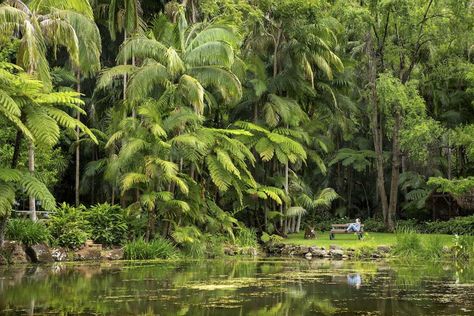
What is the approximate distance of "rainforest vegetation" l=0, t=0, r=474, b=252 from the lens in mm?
16266

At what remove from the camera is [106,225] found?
1839 cm

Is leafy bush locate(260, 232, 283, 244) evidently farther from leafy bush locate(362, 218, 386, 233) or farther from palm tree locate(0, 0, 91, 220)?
palm tree locate(0, 0, 91, 220)

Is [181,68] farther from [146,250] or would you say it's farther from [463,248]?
[463,248]

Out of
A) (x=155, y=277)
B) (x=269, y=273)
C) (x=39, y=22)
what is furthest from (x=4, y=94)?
(x=269, y=273)

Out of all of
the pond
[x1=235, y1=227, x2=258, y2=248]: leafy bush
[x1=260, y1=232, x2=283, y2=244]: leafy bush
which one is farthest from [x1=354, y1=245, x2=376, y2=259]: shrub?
[x1=235, y1=227, x2=258, y2=248]: leafy bush

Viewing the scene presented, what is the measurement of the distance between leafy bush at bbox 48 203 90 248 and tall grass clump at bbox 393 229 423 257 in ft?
29.1

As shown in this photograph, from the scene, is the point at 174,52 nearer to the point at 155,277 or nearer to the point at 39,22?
the point at 39,22

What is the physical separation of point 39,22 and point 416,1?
1486cm

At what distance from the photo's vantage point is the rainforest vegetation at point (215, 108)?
1627 centimetres

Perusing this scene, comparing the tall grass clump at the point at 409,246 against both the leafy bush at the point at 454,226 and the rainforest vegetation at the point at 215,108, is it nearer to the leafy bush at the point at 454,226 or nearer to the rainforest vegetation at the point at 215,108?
the rainforest vegetation at the point at 215,108

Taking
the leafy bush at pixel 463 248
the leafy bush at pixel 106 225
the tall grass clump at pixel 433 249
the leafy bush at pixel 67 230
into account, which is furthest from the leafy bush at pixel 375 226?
the leafy bush at pixel 67 230

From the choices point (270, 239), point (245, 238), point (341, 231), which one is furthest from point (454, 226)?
point (245, 238)

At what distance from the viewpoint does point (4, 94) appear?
43.9ft

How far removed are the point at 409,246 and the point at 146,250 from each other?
296 inches
